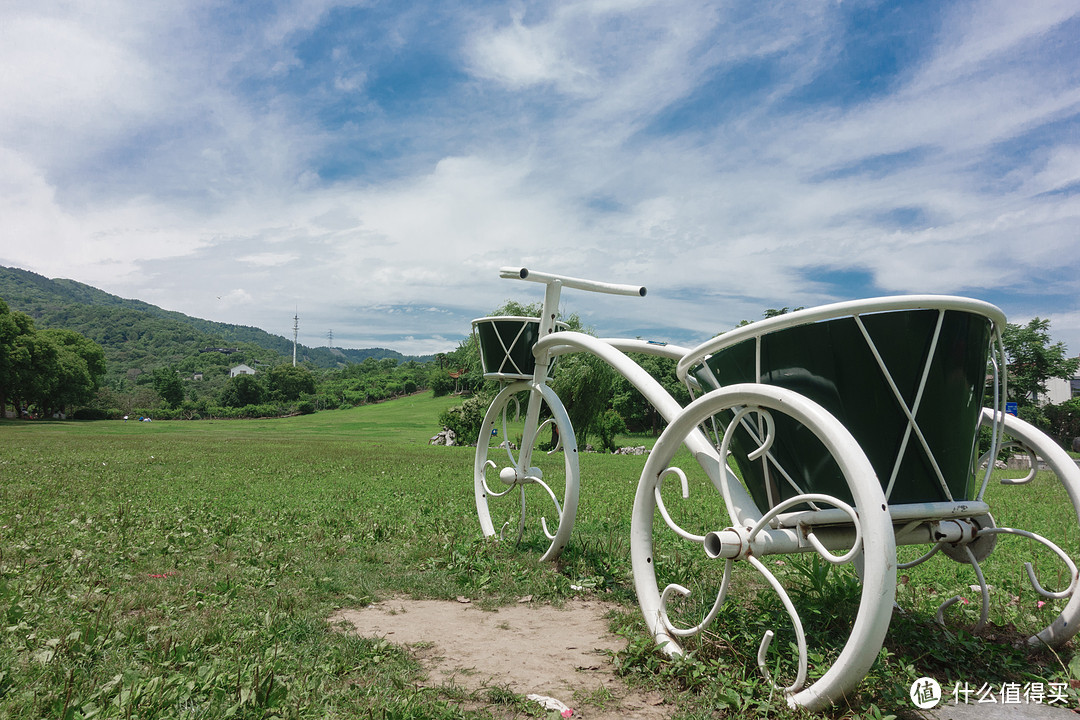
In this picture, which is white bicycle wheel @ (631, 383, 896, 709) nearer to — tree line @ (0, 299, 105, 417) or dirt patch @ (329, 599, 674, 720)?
dirt patch @ (329, 599, 674, 720)

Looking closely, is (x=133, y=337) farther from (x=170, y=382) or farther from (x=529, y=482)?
(x=529, y=482)

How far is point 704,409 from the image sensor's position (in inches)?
104

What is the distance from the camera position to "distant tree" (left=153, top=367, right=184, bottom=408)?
3223 inches

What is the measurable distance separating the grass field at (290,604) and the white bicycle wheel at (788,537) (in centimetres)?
19

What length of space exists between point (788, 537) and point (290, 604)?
2800 mm

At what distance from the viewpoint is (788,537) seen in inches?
95.0

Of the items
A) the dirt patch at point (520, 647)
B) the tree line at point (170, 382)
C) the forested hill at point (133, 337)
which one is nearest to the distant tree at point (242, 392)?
the tree line at point (170, 382)

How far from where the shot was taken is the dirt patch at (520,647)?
2.57m

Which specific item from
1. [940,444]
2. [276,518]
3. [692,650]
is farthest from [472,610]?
[276,518]

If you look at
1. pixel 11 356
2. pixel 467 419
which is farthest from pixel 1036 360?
pixel 11 356

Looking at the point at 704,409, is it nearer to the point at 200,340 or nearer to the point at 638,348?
the point at 638,348

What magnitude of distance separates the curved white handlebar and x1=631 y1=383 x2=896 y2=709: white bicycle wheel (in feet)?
4.86

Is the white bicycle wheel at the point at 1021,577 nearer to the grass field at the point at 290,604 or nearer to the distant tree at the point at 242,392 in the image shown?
the grass field at the point at 290,604

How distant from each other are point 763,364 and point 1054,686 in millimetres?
1681
